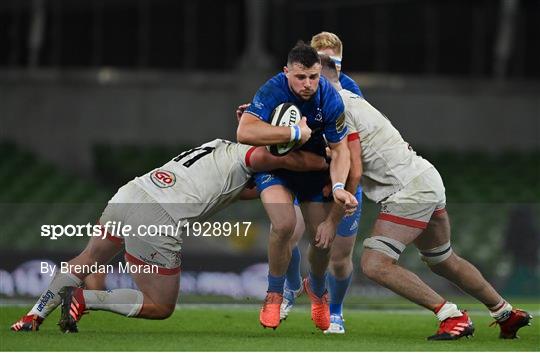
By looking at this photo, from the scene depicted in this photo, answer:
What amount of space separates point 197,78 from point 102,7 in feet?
6.31

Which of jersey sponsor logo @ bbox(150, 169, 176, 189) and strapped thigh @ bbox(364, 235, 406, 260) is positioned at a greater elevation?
jersey sponsor logo @ bbox(150, 169, 176, 189)

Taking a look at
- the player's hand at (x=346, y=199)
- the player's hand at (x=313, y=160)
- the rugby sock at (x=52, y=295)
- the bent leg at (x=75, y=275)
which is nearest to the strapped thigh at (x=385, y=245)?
the player's hand at (x=346, y=199)

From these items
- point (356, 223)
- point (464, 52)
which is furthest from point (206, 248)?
point (464, 52)

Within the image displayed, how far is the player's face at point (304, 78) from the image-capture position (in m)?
8.07

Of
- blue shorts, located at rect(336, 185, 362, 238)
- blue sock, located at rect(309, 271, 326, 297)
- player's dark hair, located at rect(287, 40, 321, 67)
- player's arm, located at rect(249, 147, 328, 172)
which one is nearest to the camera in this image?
player's dark hair, located at rect(287, 40, 321, 67)

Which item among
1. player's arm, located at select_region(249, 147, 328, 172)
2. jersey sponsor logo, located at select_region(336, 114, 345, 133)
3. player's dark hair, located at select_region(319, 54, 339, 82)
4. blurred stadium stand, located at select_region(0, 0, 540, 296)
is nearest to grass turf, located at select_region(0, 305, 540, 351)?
player's arm, located at select_region(249, 147, 328, 172)

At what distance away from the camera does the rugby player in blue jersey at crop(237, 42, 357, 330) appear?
811 centimetres

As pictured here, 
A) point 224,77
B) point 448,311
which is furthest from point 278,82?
point 224,77

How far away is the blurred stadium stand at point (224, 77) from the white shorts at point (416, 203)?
10.5 meters

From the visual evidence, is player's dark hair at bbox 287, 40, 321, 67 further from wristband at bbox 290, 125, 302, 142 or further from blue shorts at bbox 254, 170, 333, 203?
blue shorts at bbox 254, 170, 333, 203

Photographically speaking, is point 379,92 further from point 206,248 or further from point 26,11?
point 206,248

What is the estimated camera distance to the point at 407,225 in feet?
27.9

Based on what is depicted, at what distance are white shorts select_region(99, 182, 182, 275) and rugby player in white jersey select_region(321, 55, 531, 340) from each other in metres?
1.27

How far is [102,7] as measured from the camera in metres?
21.1
